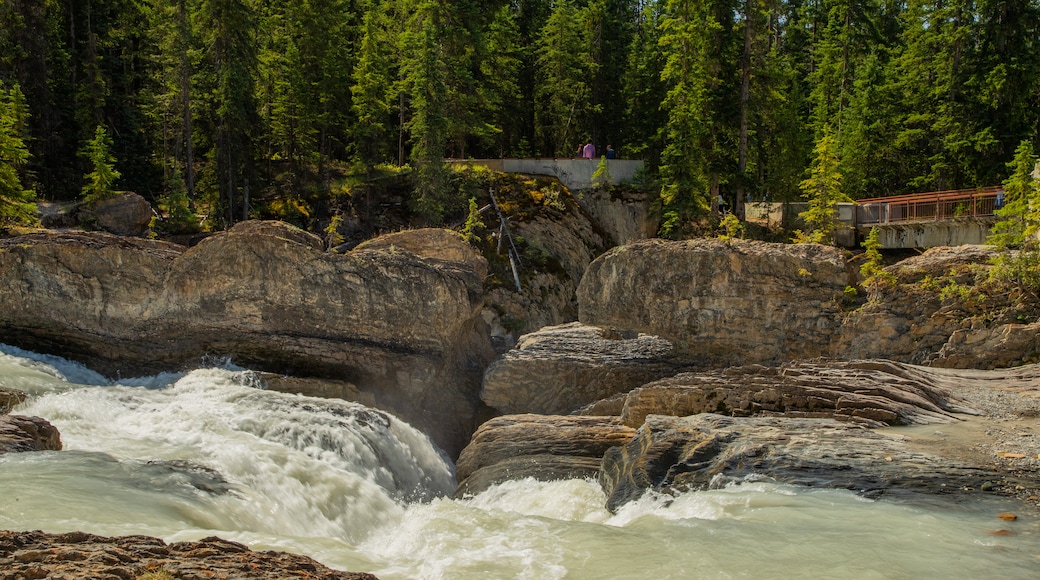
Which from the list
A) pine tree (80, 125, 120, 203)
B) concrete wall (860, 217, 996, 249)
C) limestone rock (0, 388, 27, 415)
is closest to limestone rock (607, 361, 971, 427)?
concrete wall (860, 217, 996, 249)

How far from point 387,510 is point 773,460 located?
251 inches

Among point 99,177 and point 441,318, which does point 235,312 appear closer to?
point 441,318

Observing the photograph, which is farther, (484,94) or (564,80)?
(564,80)

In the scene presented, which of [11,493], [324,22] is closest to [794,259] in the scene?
[11,493]

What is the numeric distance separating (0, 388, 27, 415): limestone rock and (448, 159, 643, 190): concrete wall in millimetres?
24382

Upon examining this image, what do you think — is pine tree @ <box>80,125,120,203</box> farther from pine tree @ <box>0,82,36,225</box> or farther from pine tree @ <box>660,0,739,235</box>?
pine tree @ <box>660,0,739,235</box>

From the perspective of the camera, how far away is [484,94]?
39281 mm

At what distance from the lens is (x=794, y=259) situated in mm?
19125

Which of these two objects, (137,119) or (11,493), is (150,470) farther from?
(137,119)

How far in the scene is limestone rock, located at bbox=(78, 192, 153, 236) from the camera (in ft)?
96.5

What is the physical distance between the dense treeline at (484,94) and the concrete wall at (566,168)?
2.10m

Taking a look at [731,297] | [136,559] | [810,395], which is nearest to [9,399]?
[136,559]

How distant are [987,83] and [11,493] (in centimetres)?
3422

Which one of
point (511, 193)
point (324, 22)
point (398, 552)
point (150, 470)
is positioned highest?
point (324, 22)
